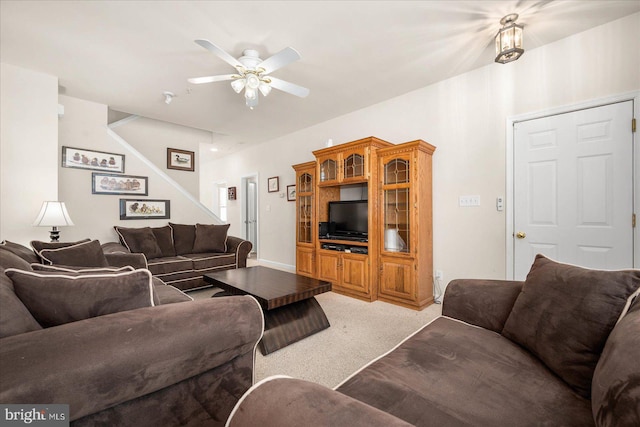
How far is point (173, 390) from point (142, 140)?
16.8 feet

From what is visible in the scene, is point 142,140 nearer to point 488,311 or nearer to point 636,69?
point 488,311

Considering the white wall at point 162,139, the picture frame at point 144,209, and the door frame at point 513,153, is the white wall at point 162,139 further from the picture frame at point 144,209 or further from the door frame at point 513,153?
the door frame at point 513,153

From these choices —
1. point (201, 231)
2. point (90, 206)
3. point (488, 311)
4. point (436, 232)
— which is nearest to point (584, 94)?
point (436, 232)

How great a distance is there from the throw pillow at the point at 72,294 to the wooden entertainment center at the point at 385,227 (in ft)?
8.78

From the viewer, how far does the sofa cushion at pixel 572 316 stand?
96 centimetres

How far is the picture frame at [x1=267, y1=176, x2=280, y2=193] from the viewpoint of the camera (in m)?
5.58

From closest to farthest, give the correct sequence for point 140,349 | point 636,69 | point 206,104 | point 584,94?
point 140,349 < point 636,69 < point 584,94 < point 206,104

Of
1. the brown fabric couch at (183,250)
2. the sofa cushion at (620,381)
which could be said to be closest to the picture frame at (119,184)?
the brown fabric couch at (183,250)

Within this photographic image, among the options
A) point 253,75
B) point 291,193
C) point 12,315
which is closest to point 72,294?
point 12,315

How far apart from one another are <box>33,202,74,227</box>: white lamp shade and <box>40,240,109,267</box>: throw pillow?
3.15 ft

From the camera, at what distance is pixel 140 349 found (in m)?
0.84

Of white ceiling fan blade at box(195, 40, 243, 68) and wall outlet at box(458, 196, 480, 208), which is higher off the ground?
white ceiling fan blade at box(195, 40, 243, 68)

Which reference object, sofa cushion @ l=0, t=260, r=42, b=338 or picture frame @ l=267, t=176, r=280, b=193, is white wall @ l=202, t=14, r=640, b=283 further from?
sofa cushion @ l=0, t=260, r=42, b=338

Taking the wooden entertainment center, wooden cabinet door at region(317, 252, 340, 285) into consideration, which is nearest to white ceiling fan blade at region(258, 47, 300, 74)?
the wooden entertainment center
